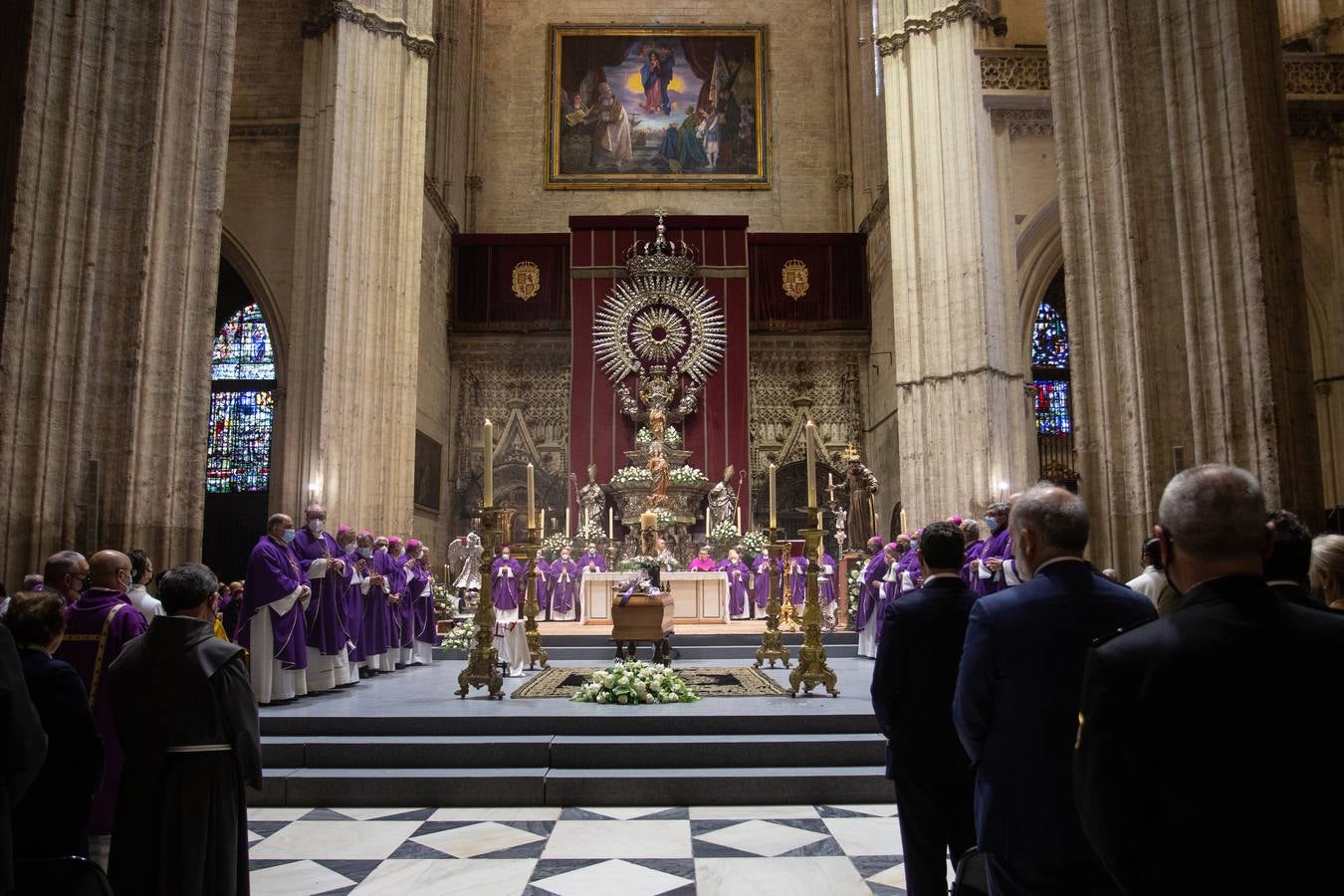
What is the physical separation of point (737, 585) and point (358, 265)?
305 inches

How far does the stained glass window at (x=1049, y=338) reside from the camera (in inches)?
744

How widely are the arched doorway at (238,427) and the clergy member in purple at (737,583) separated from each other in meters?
9.15

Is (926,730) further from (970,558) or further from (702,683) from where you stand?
(702,683)

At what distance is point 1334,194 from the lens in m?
13.5

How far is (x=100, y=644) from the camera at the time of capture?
386 centimetres

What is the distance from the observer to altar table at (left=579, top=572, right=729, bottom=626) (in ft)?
44.6

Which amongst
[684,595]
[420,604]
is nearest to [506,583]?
[420,604]

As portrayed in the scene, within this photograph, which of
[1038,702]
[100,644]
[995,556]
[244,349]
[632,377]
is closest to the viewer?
[1038,702]

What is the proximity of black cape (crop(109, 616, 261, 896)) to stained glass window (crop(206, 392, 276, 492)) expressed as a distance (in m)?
16.3

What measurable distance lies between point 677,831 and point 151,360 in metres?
4.83

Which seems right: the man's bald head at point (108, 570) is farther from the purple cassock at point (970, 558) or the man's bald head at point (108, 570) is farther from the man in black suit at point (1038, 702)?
the purple cassock at point (970, 558)

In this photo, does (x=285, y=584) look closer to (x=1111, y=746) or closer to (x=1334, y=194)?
(x=1111, y=746)

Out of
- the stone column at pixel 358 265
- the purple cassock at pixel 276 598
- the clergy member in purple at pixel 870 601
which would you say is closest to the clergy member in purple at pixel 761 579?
the clergy member in purple at pixel 870 601

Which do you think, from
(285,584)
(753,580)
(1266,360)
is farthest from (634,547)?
(1266,360)
